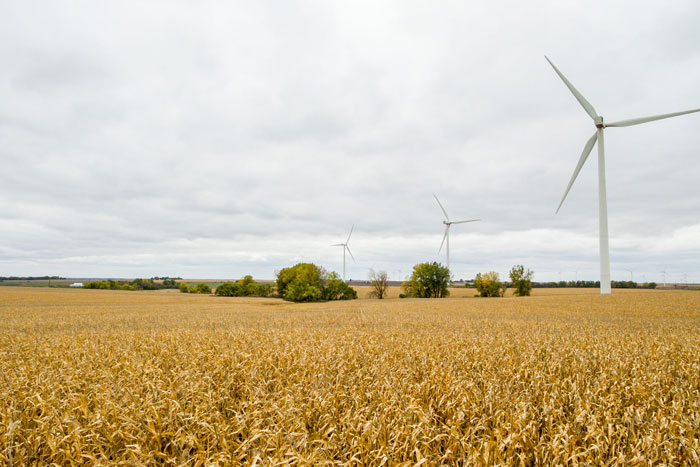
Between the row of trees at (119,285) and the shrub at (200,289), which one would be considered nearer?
the row of trees at (119,285)

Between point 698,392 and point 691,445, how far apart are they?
10.6 feet

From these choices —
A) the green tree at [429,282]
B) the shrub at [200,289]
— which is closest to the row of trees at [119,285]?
the shrub at [200,289]

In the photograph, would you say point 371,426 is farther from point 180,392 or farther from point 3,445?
point 3,445

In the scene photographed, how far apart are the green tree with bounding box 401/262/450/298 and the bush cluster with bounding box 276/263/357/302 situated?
19.4m

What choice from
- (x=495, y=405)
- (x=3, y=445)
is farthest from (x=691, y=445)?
(x=3, y=445)

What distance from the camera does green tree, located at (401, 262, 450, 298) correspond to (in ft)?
331

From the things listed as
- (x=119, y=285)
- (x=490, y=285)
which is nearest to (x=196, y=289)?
(x=119, y=285)

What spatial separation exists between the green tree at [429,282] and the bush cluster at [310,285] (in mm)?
19395

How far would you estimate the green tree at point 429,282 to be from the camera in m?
101

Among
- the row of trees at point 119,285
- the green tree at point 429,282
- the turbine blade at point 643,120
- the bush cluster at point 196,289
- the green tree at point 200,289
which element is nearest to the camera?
the turbine blade at point 643,120

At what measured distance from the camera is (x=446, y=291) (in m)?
101

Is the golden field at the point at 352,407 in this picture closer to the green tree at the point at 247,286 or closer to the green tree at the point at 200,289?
the green tree at the point at 247,286

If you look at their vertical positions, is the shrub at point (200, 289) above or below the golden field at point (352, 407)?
below

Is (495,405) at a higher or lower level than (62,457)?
higher
